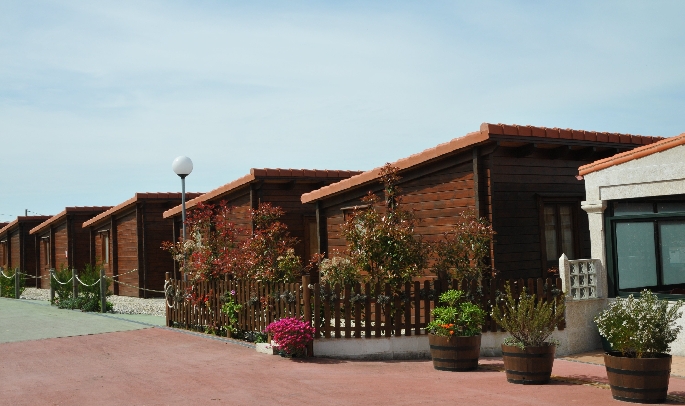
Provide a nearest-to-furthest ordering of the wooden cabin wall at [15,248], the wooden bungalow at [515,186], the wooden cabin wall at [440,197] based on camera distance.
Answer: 1. the wooden bungalow at [515,186]
2. the wooden cabin wall at [440,197]
3. the wooden cabin wall at [15,248]

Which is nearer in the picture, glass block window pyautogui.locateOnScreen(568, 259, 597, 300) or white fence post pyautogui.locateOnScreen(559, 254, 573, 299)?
white fence post pyautogui.locateOnScreen(559, 254, 573, 299)

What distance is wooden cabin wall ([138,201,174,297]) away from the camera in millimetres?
25016

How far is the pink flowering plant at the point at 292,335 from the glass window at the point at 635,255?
5123mm

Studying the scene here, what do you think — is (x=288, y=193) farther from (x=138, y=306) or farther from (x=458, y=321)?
(x=458, y=321)

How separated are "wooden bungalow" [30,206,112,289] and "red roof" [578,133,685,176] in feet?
75.8

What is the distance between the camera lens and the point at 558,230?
14.1m

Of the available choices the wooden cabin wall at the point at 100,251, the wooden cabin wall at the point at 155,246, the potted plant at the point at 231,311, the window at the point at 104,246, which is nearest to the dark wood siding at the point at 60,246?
the wooden cabin wall at the point at 100,251

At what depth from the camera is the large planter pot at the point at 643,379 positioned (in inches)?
319

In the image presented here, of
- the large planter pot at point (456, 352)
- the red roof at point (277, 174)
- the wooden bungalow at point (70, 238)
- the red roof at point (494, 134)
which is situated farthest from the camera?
the wooden bungalow at point (70, 238)

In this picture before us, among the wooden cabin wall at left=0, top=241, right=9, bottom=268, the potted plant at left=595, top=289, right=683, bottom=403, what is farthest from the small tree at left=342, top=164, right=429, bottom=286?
the wooden cabin wall at left=0, top=241, right=9, bottom=268

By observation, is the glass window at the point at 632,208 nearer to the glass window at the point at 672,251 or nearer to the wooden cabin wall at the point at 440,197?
the glass window at the point at 672,251

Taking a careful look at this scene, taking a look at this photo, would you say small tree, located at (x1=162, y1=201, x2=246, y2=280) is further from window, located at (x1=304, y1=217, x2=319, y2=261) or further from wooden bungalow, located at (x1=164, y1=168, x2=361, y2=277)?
window, located at (x1=304, y1=217, x2=319, y2=261)

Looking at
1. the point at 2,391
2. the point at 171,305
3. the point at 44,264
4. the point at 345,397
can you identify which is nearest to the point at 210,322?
the point at 171,305

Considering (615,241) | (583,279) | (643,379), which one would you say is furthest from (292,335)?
(615,241)
